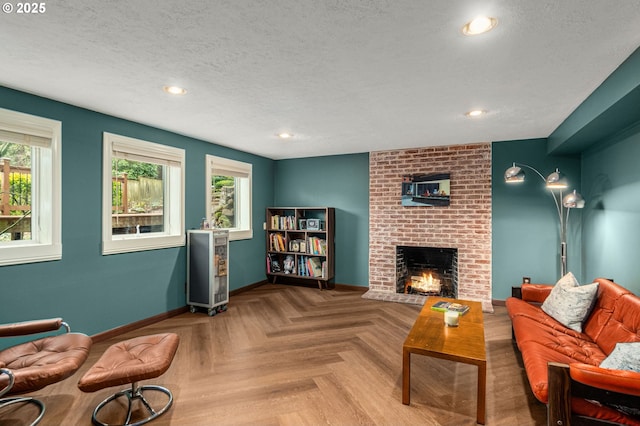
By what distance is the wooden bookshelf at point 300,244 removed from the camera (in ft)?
17.0

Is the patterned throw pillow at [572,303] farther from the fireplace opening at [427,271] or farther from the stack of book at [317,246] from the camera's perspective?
the stack of book at [317,246]

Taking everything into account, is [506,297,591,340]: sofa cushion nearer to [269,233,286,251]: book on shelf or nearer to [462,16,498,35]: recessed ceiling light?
[462,16,498,35]: recessed ceiling light

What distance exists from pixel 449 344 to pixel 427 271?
291cm

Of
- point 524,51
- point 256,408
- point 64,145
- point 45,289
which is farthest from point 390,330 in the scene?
point 64,145

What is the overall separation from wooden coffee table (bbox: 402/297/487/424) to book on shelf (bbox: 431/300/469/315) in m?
0.09

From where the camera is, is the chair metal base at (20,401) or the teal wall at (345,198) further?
the teal wall at (345,198)

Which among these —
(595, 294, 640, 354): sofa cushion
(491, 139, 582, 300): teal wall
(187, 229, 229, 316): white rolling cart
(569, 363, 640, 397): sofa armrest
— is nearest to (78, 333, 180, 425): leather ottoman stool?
(187, 229, 229, 316): white rolling cart

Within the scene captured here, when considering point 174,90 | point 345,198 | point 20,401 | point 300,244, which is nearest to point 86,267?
point 20,401

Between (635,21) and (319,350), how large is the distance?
3.16 meters

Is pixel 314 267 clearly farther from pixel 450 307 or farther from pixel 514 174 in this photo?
pixel 514 174

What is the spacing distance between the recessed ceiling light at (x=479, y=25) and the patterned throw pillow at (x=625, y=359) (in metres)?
1.88

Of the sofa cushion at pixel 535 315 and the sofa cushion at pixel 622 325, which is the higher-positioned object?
the sofa cushion at pixel 622 325

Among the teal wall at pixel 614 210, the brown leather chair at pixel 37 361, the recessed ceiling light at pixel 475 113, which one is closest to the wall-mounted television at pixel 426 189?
the recessed ceiling light at pixel 475 113

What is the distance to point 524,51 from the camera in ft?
6.17
